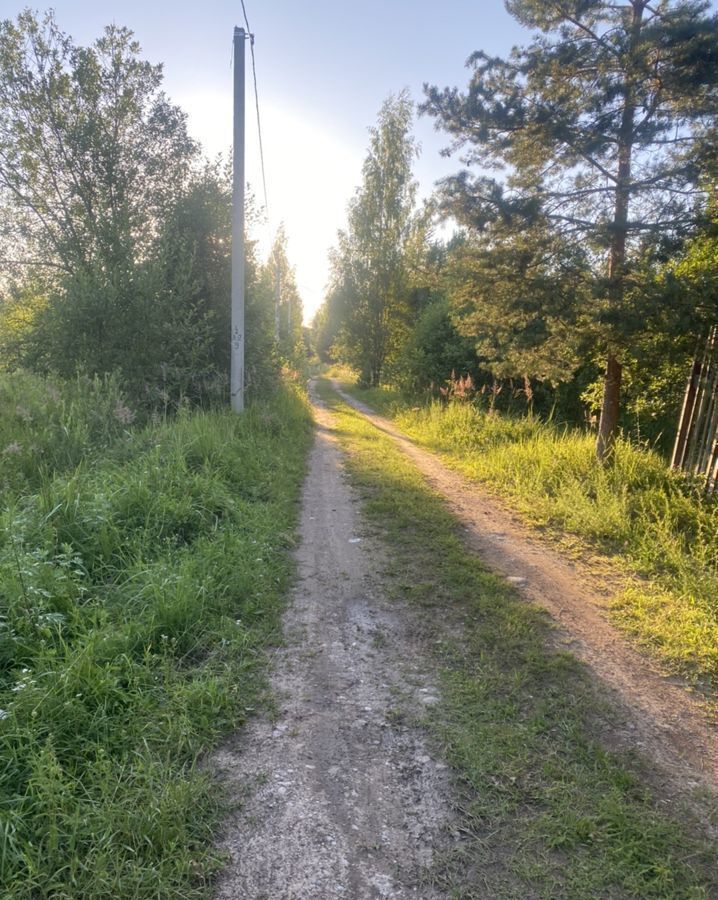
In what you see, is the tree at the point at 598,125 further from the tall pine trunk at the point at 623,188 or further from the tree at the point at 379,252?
the tree at the point at 379,252

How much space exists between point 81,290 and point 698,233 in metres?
9.40

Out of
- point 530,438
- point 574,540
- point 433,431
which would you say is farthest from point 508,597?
point 433,431

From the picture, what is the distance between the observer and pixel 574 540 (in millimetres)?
5496

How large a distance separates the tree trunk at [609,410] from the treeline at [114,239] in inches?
270

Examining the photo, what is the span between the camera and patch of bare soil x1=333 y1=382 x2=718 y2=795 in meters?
2.55

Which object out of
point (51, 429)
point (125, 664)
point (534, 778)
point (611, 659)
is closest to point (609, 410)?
point (611, 659)

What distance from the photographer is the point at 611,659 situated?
3.34 m

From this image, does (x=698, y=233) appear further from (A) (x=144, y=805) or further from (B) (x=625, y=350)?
(A) (x=144, y=805)

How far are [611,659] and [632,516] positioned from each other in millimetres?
3003

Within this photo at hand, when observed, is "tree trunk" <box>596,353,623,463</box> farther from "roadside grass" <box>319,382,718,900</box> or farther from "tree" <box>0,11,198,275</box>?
"tree" <box>0,11,198,275</box>

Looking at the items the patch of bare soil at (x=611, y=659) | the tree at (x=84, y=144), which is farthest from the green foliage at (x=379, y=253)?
the patch of bare soil at (x=611, y=659)

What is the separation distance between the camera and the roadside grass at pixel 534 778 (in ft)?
6.28

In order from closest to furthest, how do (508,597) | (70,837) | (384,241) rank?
1. (70,837)
2. (508,597)
3. (384,241)

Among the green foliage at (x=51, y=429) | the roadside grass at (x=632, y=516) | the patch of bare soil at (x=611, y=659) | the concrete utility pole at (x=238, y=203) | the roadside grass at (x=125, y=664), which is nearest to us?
the roadside grass at (x=125, y=664)
